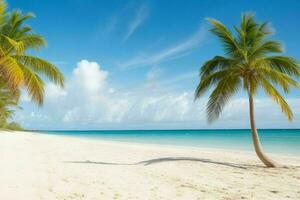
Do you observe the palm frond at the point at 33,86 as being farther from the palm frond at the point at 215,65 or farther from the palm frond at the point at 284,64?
the palm frond at the point at 284,64

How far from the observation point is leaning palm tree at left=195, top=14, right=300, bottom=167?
9.42 meters

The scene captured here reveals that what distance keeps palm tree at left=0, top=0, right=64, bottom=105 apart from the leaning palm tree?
5.89 metres

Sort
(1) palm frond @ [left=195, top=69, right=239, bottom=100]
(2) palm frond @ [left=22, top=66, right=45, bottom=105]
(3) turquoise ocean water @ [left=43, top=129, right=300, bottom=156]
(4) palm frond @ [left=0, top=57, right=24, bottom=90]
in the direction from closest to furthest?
(4) palm frond @ [left=0, top=57, right=24, bottom=90]
(2) palm frond @ [left=22, top=66, right=45, bottom=105]
(1) palm frond @ [left=195, top=69, right=239, bottom=100]
(3) turquoise ocean water @ [left=43, top=129, right=300, bottom=156]

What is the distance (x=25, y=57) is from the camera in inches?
348

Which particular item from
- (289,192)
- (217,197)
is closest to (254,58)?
(289,192)

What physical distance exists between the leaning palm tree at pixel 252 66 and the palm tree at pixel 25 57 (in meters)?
5.89

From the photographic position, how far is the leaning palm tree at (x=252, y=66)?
9.42 metres

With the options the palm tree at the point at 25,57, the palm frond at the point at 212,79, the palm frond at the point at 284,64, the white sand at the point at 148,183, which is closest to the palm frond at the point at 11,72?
the palm tree at the point at 25,57

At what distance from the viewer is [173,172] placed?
27.2ft

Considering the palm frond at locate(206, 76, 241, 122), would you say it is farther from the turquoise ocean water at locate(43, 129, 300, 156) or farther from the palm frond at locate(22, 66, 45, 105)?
the turquoise ocean water at locate(43, 129, 300, 156)

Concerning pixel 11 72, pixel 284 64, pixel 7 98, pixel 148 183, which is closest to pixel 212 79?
pixel 284 64

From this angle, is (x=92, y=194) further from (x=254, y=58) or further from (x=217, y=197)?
(x=254, y=58)

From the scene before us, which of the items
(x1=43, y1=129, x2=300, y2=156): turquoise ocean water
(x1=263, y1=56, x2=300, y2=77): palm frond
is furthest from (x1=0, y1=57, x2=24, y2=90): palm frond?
(x1=43, y1=129, x2=300, y2=156): turquoise ocean water

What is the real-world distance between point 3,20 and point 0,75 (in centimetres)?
198
